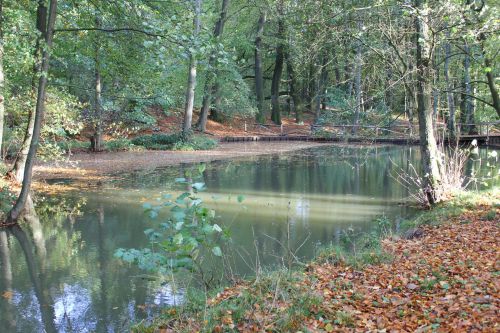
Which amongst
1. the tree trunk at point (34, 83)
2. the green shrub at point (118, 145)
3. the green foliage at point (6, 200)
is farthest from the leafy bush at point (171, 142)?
the green foliage at point (6, 200)

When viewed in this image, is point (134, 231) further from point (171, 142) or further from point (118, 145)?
point (171, 142)

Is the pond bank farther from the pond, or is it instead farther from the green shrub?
the green shrub

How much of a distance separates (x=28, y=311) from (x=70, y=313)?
1.68ft

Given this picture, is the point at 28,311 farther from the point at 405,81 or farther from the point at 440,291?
the point at 405,81

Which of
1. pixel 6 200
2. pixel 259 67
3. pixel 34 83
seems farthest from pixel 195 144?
pixel 6 200

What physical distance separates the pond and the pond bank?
1061 mm

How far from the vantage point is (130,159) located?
1914 centimetres

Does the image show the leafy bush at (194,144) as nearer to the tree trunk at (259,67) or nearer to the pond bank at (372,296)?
the tree trunk at (259,67)

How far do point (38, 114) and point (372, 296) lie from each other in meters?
7.05

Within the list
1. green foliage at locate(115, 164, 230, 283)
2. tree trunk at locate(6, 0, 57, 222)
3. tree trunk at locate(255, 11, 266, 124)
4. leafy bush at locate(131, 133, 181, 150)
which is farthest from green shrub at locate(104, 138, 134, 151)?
green foliage at locate(115, 164, 230, 283)

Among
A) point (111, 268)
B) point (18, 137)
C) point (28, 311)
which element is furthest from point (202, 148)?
point (28, 311)

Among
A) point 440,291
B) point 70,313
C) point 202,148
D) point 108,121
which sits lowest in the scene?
point 70,313

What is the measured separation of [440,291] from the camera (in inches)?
191

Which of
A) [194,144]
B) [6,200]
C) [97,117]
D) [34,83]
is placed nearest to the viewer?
[6,200]
